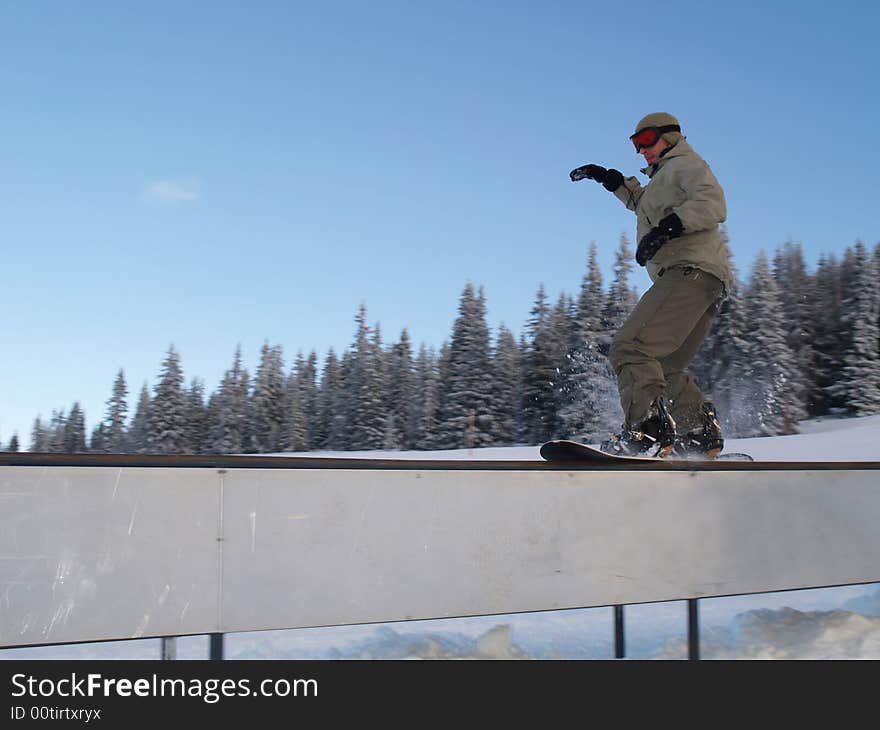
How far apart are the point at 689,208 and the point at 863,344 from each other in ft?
165

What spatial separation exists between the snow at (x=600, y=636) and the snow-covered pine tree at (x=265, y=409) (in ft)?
217

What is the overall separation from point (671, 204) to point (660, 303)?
24.8 inches

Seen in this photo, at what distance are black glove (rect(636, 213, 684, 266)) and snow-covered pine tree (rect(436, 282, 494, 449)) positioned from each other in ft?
142

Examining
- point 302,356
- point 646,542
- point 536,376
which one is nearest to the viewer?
point 646,542

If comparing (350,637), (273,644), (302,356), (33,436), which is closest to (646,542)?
(350,637)

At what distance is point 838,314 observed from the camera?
206ft

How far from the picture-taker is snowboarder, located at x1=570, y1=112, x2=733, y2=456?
4.33 meters

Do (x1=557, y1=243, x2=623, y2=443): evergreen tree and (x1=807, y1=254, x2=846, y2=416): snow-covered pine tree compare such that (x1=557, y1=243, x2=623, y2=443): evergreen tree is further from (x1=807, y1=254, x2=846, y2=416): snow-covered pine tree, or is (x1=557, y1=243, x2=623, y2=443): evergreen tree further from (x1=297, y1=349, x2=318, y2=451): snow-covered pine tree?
(x1=297, y1=349, x2=318, y2=451): snow-covered pine tree

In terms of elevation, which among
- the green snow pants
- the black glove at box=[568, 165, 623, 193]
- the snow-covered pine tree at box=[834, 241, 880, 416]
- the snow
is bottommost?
the snow

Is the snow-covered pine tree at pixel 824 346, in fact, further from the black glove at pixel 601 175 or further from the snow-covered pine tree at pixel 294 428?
the black glove at pixel 601 175

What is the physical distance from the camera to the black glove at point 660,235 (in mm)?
4340

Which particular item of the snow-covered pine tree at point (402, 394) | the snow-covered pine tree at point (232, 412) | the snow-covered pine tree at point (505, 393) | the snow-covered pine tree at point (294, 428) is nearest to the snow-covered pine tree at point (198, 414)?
the snow-covered pine tree at point (232, 412)

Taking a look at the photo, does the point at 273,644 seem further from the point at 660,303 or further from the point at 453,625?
the point at 660,303

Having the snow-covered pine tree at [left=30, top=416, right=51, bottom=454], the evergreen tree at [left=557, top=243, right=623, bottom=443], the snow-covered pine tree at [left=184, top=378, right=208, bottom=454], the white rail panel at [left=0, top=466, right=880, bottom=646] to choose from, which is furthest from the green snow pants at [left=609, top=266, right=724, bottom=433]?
the snow-covered pine tree at [left=30, top=416, right=51, bottom=454]
